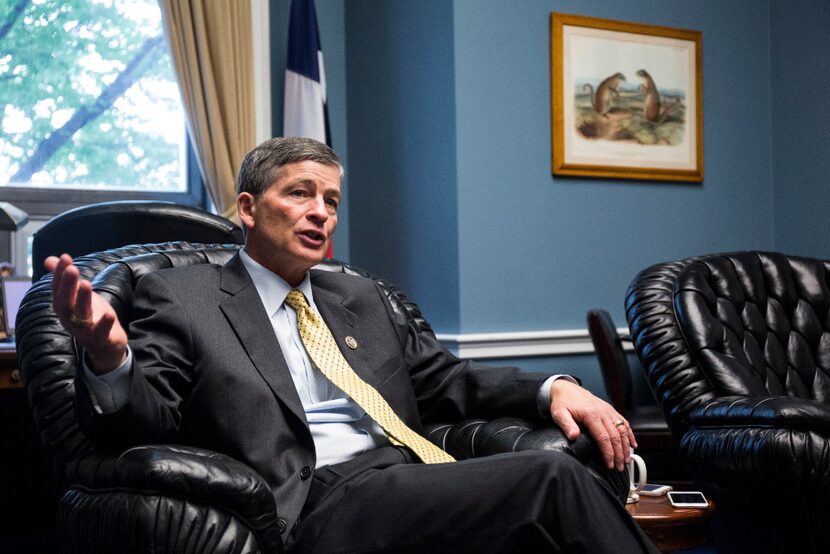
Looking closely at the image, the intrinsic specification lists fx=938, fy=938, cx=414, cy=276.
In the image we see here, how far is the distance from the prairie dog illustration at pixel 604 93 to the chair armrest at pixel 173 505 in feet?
9.86

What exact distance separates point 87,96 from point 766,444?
3.31 m

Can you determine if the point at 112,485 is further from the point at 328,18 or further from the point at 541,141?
the point at 328,18

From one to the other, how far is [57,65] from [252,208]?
8.16 ft

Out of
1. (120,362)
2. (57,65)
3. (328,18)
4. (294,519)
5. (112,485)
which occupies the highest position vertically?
(328,18)

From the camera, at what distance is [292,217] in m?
2.10

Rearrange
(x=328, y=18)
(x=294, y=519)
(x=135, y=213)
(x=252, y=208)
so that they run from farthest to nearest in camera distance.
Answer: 1. (x=328, y=18)
2. (x=135, y=213)
3. (x=252, y=208)
4. (x=294, y=519)

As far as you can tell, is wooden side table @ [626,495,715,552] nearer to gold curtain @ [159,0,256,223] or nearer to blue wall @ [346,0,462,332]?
blue wall @ [346,0,462,332]

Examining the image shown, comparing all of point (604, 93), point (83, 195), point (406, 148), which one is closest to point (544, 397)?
point (406, 148)

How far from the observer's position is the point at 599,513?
1.62 metres

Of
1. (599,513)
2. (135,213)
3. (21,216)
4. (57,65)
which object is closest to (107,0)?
(57,65)

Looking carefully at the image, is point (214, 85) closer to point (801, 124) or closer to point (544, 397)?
point (544, 397)

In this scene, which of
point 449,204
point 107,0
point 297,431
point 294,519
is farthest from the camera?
point 107,0

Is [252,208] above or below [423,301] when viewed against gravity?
above

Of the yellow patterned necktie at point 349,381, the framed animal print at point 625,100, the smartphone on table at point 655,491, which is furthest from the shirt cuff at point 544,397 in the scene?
the framed animal print at point 625,100
